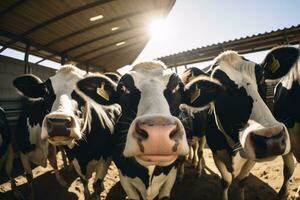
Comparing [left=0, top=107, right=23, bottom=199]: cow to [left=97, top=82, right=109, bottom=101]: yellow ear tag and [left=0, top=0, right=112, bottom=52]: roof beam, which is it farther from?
[left=0, top=0, right=112, bottom=52]: roof beam

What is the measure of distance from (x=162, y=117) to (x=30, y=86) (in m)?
2.60

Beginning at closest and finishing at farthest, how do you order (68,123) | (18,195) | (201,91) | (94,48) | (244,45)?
(68,123) → (201,91) → (18,195) → (244,45) → (94,48)

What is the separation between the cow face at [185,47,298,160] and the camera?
2.24 metres

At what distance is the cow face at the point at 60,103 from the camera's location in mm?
2648

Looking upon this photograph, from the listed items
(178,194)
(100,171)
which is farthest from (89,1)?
(178,194)

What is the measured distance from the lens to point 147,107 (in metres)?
2.14

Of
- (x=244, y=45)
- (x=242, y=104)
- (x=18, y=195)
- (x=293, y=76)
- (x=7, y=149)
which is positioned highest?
(x=244, y=45)

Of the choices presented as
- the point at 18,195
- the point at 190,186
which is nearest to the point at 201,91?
the point at 190,186

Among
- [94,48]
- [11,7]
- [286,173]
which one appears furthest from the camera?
[94,48]

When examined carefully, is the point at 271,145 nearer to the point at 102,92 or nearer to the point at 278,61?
the point at 278,61

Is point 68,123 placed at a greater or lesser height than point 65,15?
lesser

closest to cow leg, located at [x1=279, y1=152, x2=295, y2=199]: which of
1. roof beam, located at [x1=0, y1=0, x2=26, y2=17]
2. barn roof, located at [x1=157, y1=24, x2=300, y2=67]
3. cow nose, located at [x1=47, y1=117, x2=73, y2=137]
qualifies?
cow nose, located at [x1=47, y1=117, x2=73, y2=137]

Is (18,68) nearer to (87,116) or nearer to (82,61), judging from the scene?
(82,61)

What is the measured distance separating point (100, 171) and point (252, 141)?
7.50 feet
